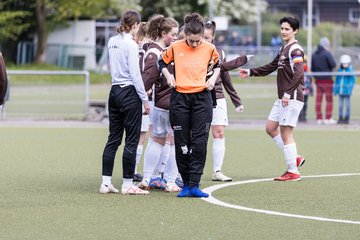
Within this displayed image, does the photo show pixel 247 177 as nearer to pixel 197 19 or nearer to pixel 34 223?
pixel 197 19

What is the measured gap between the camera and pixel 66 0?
51.2 metres

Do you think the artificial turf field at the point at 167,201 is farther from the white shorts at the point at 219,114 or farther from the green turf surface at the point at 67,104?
the green turf surface at the point at 67,104

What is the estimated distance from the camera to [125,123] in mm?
11602

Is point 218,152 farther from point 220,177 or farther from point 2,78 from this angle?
point 2,78

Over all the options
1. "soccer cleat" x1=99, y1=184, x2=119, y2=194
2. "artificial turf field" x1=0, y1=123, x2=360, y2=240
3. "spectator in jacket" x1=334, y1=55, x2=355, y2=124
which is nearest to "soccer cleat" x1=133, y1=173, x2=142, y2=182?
"artificial turf field" x1=0, y1=123, x2=360, y2=240

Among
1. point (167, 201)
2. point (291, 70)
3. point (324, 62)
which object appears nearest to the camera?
point (167, 201)

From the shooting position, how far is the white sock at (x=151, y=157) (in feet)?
40.1

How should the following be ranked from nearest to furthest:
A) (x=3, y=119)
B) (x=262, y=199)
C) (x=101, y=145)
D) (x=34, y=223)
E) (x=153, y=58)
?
(x=34, y=223)
(x=262, y=199)
(x=153, y=58)
(x=101, y=145)
(x=3, y=119)

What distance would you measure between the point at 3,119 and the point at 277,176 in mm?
12433

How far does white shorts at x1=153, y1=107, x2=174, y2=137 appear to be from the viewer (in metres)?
12.1

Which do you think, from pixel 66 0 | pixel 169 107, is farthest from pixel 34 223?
pixel 66 0

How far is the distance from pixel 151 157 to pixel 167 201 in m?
1.13

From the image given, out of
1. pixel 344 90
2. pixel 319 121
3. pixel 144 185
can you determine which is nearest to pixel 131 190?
pixel 144 185

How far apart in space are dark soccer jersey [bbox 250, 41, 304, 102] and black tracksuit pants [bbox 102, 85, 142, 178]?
239 cm
